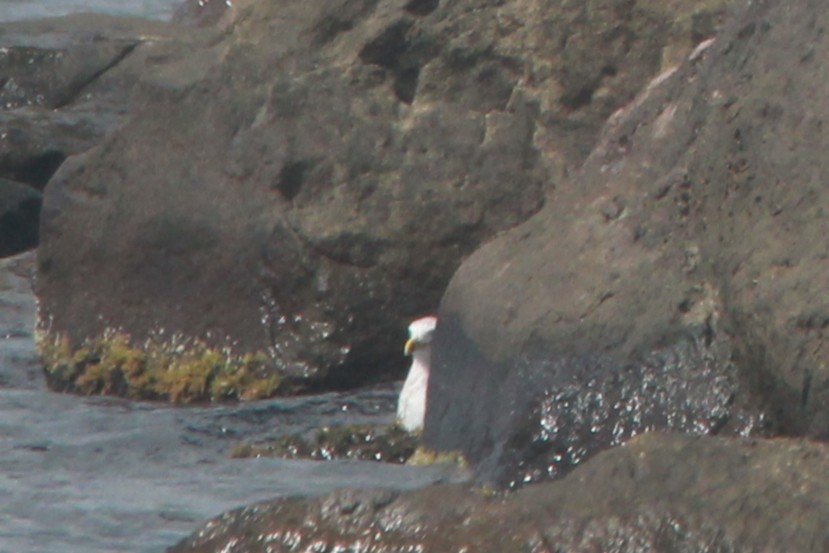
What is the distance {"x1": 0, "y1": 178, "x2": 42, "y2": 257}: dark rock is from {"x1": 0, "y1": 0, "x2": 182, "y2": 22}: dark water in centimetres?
787

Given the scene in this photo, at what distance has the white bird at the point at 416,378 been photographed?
7293mm

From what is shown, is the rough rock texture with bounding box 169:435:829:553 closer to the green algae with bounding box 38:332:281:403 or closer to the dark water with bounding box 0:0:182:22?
the green algae with bounding box 38:332:281:403

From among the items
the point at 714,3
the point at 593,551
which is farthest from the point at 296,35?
the point at 593,551

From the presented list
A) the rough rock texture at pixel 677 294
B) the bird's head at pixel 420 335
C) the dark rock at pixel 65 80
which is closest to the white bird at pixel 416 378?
the bird's head at pixel 420 335

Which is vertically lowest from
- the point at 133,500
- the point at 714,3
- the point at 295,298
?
the point at 133,500

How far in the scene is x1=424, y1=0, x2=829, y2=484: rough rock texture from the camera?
5.98m

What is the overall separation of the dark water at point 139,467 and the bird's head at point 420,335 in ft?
1.06

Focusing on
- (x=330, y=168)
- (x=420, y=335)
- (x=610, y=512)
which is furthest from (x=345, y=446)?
(x=610, y=512)

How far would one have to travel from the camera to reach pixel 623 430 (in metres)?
6.24

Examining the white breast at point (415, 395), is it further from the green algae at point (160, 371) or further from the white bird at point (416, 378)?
the green algae at point (160, 371)

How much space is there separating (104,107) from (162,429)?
6.45 m

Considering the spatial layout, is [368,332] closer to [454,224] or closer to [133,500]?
[454,224]

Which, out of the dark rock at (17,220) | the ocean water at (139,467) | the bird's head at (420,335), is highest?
the dark rock at (17,220)

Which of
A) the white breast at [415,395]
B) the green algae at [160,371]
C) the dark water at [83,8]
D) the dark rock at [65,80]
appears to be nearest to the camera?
the white breast at [415,395]
